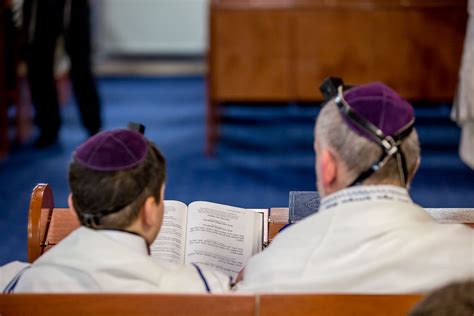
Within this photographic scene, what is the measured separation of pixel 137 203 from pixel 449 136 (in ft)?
15.9

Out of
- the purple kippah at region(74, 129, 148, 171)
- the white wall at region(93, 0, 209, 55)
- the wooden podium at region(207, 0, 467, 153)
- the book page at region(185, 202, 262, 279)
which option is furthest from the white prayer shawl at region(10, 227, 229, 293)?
the white wall at region(93, 0, 209, 55)

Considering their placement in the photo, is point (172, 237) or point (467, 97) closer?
point (172, 237)

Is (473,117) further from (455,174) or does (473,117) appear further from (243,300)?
(243,300)

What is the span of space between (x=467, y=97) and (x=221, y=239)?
2819mm

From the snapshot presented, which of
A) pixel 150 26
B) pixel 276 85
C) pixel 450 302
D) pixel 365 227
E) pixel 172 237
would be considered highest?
pixel 450 302

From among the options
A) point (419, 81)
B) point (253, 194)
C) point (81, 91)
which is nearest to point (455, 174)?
point (419, 81)

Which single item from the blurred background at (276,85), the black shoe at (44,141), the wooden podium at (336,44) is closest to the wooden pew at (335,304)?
the blurred background at (276,85)

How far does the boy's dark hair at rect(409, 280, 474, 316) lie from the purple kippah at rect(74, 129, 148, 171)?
33.5 inches

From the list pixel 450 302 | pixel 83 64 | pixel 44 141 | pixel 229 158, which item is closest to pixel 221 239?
pixel 450 302

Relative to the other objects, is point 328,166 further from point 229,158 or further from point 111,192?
point 229,158

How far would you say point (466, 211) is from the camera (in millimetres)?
2402

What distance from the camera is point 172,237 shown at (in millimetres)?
2279

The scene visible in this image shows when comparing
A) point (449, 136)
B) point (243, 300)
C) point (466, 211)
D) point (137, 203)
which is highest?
point (137, 203)

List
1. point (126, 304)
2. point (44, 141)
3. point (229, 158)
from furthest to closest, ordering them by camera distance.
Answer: point (44, 141) < point (229, 158) < point (126, 304)
